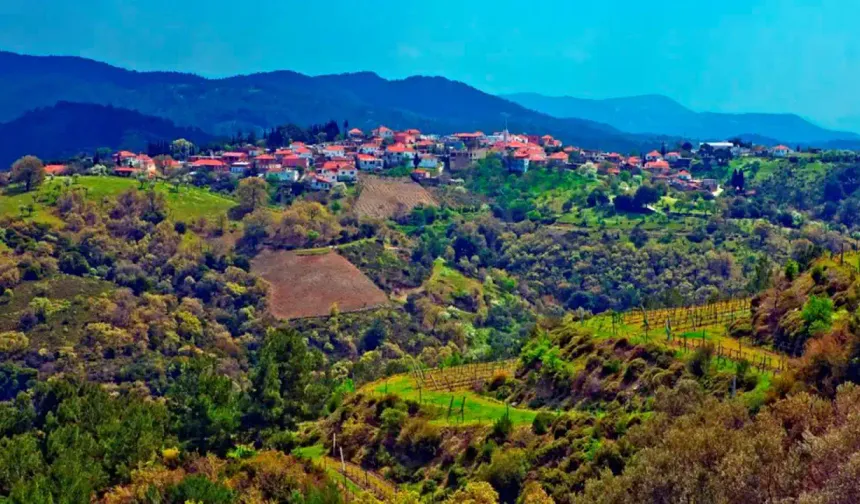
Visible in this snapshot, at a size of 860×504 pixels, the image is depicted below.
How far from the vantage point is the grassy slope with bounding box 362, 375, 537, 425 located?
34.8m

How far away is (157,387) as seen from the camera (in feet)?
215

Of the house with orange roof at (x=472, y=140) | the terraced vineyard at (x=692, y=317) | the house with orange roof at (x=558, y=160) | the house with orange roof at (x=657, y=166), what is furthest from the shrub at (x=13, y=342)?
the house with orange roof at (x=657, y=166)

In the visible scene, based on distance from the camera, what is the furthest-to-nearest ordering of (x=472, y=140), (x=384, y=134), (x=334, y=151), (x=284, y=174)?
(x=384, y=134), (x=472, y=140), (x=334, y=151), (x=284, y=174)

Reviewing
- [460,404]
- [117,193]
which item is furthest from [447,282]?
[460,404]

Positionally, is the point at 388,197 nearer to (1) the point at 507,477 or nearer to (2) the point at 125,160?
(2) the point at 125,160

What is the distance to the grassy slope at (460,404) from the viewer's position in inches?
1368

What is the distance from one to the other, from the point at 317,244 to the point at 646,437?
73213mm

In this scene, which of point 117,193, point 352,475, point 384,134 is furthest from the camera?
point 384,134

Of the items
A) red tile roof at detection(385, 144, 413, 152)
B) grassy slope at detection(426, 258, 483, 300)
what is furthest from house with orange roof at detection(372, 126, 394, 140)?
grassy slope at detection(426, 258, 483, 300)

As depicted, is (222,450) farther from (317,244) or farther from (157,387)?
(317,244)

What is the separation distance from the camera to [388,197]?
11469cm

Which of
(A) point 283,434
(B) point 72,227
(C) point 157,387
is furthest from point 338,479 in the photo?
(B) point 72,227

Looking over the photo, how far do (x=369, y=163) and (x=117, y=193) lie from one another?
36589 mm

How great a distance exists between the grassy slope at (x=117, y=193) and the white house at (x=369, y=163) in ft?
A: 74.9
